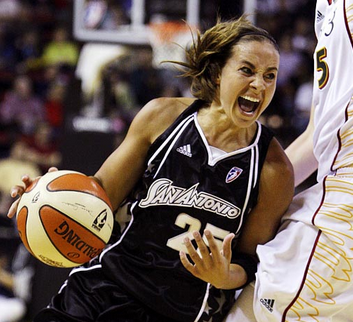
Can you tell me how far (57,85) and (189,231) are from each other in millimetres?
8279

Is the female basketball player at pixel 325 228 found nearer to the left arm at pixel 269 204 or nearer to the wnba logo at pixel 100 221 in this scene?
the left arm at pixel 269 204

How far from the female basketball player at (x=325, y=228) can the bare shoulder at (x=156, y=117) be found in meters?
0.56

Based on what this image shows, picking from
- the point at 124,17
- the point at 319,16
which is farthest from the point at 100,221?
the point at 124,17

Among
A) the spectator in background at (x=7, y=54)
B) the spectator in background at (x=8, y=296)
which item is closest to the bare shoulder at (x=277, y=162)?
the spectator in background at (x=8, y=296)

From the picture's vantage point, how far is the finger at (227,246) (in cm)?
224

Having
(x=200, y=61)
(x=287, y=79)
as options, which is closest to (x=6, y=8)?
(x=287, y=79)

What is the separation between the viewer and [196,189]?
2490 mm

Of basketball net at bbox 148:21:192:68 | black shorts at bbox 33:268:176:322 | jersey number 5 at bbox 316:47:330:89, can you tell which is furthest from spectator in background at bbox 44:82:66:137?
jersey number 5 at bbox 316:47:330:89

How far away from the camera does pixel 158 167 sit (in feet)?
8.43

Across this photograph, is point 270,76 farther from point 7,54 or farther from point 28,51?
point 7,54

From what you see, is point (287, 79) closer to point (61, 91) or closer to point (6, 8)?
point (61, 91)

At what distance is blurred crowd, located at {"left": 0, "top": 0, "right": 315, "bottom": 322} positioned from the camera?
22.6 feet

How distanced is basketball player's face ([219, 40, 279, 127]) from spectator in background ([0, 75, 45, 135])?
7848 millimetres

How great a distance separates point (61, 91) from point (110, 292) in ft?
26.5
